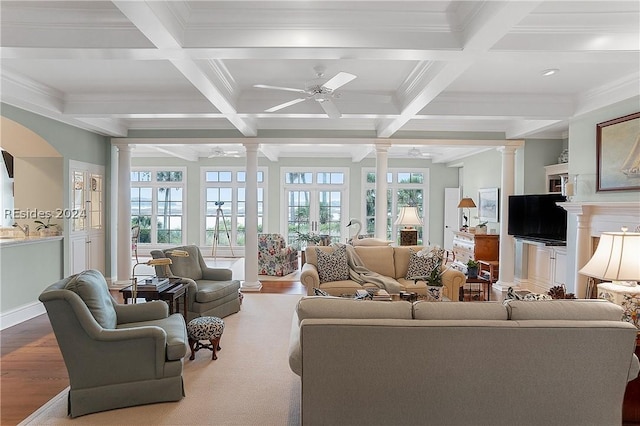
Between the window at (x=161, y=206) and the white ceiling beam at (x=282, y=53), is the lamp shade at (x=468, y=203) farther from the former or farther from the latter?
the window at (x=161, y=206)

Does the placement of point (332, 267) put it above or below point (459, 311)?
below

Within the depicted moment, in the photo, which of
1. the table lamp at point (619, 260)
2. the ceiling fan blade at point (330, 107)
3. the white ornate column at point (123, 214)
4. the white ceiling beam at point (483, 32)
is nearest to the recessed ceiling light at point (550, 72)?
the white ceiling beam at point (483, 32)

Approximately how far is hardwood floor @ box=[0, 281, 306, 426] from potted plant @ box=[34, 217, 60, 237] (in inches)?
48.0

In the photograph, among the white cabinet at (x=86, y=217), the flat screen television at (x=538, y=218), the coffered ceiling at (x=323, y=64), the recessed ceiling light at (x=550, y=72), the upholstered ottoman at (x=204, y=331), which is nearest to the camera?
the coffered ceiling at (x=323, y=64)

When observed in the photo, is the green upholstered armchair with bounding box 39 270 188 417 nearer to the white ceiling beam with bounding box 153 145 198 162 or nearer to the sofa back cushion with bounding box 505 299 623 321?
the sofa back cushion with bounding box 505 299 623 321

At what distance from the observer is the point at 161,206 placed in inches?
431

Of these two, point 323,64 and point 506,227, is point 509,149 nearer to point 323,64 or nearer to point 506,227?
point 506,227

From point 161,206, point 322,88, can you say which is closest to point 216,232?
point 161,206

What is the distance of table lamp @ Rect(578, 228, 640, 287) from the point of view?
265cm

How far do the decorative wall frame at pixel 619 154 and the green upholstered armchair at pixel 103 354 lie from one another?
4768 mm

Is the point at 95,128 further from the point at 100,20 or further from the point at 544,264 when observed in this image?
the point at 544,264

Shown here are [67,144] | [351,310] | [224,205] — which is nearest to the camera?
[351,310]

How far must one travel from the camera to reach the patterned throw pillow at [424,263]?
5.31m

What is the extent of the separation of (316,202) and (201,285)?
609 centimetres
